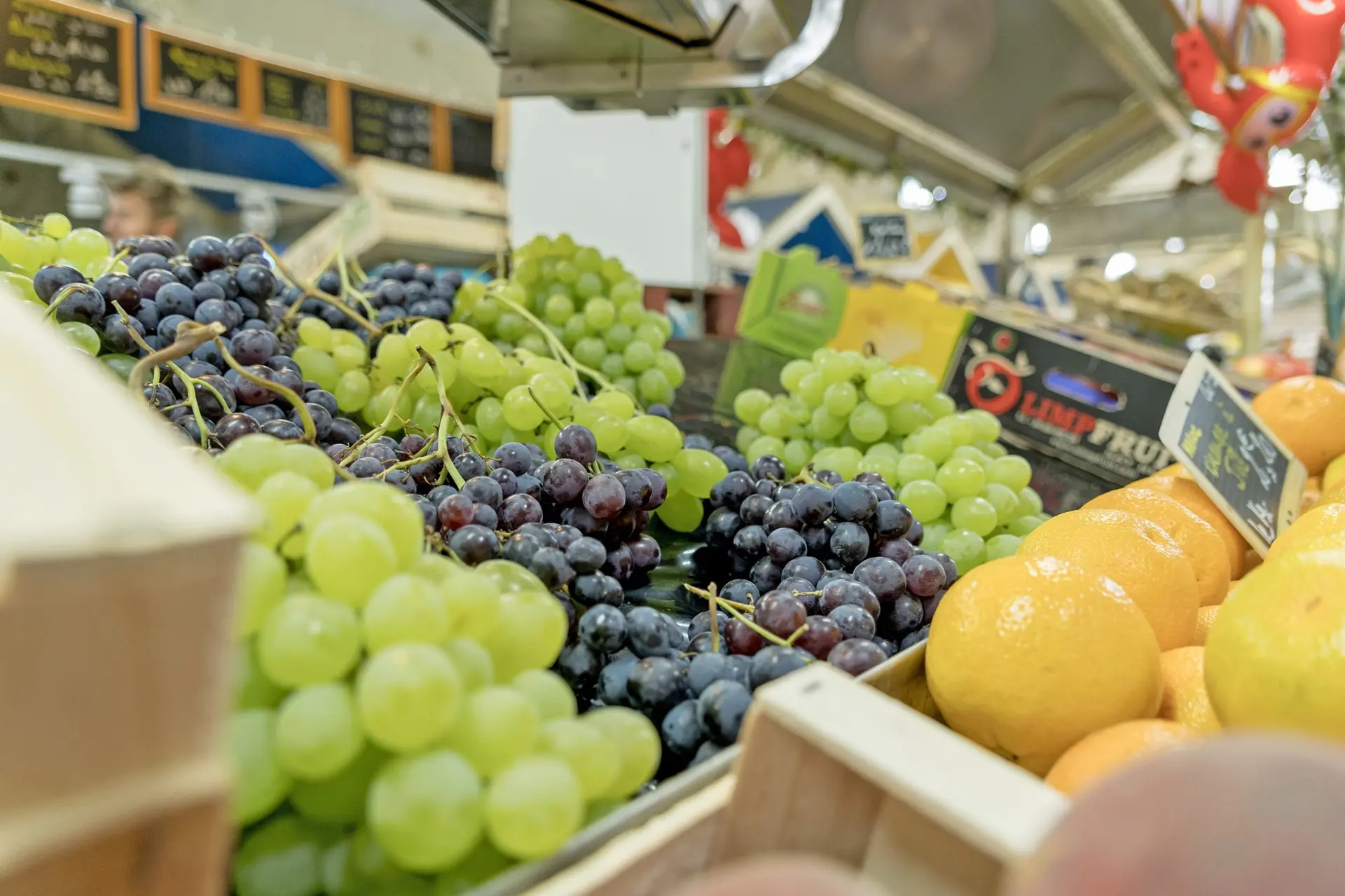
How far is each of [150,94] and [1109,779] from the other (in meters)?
3.47

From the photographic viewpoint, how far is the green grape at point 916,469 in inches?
39.3

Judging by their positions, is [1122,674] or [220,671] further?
[1122,674]

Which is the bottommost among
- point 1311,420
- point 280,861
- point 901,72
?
point 280,861

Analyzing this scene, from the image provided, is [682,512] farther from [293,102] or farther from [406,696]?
[293,102]

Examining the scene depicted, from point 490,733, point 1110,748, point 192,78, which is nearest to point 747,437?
point 1110,748

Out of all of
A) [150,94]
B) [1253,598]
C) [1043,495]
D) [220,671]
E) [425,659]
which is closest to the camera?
[220,671]

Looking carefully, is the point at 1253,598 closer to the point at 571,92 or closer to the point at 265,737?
the point at 265,737

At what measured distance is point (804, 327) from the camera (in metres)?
1.84

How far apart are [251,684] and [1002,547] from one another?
81 centimetres

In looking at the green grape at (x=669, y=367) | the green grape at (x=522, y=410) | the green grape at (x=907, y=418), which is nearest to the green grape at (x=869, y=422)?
the green grape at (x=907, y=418)

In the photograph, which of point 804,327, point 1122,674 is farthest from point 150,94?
point 1122,674

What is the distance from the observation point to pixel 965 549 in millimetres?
919

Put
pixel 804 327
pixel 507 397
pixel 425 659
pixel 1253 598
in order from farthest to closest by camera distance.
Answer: pixel 804 327
pixel 507 397
pixel 1253 598
pixel 425 659

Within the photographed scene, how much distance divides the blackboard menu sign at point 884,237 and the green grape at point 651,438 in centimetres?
271
